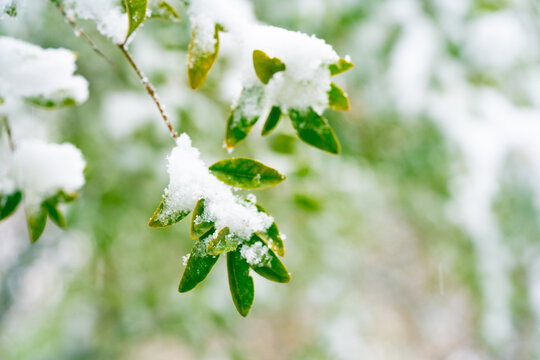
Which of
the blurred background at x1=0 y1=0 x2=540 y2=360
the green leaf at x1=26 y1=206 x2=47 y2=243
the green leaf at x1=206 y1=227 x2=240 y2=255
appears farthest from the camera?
the blurred background at x1=0 y1=0 x2=540 y2=360

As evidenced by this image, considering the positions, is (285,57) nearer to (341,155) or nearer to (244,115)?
(244,115)

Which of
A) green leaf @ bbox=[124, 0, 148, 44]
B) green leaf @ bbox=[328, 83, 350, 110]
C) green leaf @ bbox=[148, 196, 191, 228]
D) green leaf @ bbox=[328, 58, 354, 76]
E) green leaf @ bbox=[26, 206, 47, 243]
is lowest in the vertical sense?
green leaf @ bbox=[26, 206, 47, 243]

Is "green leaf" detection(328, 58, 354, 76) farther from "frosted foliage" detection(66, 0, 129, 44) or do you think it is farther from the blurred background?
the blurred background

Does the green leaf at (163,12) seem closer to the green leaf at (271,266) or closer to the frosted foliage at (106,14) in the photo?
the frosted foliage at (106,14)

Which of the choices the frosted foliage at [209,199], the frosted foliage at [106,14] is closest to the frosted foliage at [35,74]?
the frosted foliage at [106,14]

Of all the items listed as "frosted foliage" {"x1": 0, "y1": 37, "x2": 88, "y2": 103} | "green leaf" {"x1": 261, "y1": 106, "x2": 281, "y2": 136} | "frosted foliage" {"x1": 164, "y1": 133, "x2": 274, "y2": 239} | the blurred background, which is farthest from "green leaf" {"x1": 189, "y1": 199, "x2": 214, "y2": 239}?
the blurred background

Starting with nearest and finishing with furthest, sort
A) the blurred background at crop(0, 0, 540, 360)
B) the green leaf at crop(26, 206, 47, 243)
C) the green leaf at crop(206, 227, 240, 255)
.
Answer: the green leaf at crop(206, 227, 240, 255)
the green leaf at crop(26, 206, 47, 243)
the blurred background at crop(0, 0, 540, 360)

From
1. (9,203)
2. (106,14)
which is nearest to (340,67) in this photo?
(106,14)
